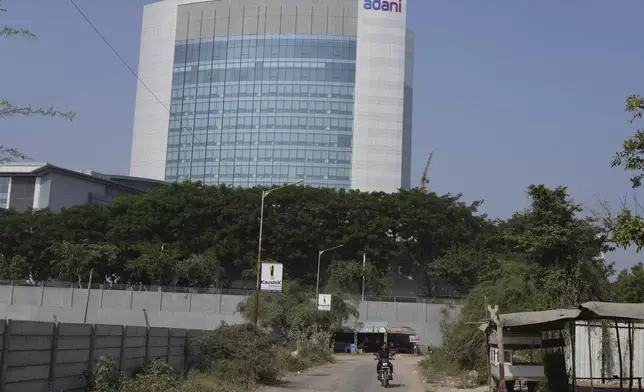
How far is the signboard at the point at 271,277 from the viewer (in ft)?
130

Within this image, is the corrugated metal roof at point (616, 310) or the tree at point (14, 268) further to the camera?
the tree at point (14, 268)

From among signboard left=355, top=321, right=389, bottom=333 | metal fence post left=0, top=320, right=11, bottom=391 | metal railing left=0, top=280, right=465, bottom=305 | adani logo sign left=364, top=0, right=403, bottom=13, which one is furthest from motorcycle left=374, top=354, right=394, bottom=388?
adani logo sign left=364, top=0, right=403, bottom=13

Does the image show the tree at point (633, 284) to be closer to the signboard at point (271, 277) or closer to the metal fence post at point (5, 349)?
the signboard at point (271, 277)

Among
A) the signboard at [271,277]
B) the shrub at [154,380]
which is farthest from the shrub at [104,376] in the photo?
the signboard at [271,277]

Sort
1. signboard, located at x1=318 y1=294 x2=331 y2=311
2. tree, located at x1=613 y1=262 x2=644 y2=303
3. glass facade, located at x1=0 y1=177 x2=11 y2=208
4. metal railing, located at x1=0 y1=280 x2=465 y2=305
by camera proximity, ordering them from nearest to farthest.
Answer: tree, located at x1=613 y1=262 x2=644 y2=303 → signboard, located at x1=318 y1=294 x2=331 y2=311 → metal railing, located at x1=0 y1=280 x2=465 y2=305 → glass facade, located at x1=0 y1=177 x2=11 y2=208

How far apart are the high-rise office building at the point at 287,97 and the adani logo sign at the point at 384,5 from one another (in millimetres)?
172

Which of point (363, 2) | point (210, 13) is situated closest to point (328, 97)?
point (363, 2)

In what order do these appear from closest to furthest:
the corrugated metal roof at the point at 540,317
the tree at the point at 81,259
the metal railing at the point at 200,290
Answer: the corrugated metal roof at the point at 540,317 < the metal railing at the point at 200,290 < the tree at the point at 81,259

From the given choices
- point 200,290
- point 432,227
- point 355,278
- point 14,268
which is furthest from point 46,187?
point 432,227

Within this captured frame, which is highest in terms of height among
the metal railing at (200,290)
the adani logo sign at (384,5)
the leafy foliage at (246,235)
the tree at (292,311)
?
the adani logo sign at (384,5)

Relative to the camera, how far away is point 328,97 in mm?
119688

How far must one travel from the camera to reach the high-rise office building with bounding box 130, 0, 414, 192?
119 metres

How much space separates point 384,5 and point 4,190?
68.7 m

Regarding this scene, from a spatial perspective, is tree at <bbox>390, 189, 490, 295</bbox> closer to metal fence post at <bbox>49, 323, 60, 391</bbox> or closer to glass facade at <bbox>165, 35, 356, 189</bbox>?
glass facade at <bbox>165, 35, 356, 189</bbox>
